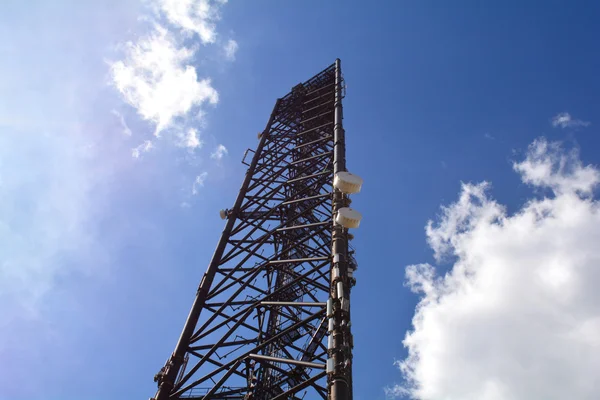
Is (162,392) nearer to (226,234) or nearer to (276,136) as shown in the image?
(226,234)

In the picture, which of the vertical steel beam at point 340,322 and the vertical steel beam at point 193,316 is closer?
the vertical steel beam at point 340,322

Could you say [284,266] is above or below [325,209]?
below

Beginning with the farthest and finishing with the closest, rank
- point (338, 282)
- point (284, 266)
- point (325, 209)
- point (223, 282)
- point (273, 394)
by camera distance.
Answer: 1. point (325, 209)
2. point (284, 266)
3. point (223, 282)
4. point (273, 394)
5. point (338, 282)

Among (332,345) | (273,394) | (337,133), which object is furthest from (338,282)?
(337,133)

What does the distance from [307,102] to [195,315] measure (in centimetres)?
1269

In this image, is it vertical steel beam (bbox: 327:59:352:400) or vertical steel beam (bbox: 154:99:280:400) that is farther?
vertical steel beam (bbox: 154:99:280:400)

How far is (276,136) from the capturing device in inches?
728

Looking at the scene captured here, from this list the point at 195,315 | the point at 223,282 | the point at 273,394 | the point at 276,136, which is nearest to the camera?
the point at 273,394

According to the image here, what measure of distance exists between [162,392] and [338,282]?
14.8 feet

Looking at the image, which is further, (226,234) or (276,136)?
(276,136)

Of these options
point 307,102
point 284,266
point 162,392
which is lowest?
point 162,392

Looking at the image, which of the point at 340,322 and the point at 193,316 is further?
the point at 193,316

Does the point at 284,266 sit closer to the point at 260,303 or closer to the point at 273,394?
the point at 260,303

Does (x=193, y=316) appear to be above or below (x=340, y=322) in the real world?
above
